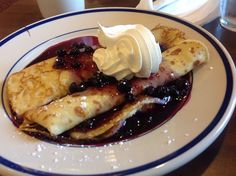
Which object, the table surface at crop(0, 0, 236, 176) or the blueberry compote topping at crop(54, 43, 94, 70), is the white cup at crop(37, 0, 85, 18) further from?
the table surface at crop(0, 0, 236, 176)

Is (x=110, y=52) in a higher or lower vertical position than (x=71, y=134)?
higher

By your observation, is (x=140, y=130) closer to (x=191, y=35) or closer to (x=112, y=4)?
(x=191, y=35)

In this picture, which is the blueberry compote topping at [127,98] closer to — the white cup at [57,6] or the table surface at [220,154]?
the table surface at [220,154]

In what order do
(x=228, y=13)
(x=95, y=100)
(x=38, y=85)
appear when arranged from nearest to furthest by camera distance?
(x=95, y=100) < (x=38, y=85) < (x=228, y=13)

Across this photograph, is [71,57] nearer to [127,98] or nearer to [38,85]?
[38,85]

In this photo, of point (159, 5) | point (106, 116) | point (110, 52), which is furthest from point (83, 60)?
point (159, 5)

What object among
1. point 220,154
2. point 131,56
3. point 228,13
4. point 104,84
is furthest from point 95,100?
point 228,13
